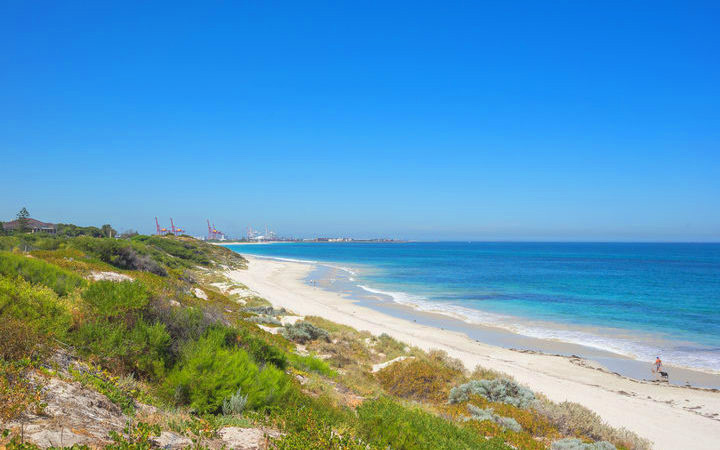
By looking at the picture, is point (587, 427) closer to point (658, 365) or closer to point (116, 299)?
point (658, 365)

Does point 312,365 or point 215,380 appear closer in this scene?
point 215,380

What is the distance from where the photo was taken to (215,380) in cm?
548

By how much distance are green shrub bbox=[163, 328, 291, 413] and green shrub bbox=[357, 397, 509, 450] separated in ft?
4.86

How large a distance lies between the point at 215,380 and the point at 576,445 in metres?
6.88

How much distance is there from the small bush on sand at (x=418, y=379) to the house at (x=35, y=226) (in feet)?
220

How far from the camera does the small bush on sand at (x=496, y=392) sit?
32.3 ft

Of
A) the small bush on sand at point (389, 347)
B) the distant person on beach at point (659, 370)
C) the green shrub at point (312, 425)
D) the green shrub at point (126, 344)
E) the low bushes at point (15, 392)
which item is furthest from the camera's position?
the distant person on beach at point (659, 370)

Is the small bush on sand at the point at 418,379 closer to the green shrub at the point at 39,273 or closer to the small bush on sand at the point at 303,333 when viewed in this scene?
the small bush on sand at the point at 303,333

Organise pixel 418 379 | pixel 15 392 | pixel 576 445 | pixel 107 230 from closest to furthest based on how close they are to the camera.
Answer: pixel 15 392, pixel 576 445, pixel 418 379, pixel 107 230

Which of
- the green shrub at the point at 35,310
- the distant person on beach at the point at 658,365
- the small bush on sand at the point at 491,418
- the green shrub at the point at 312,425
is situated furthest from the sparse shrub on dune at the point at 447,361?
the green shrub at the point at 35,310

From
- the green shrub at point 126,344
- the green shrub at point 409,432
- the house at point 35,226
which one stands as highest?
the house at point 35,226

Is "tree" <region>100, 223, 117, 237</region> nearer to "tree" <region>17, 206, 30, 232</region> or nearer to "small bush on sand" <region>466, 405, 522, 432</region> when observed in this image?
"tree" <region>17, 206, 30, 232</region>

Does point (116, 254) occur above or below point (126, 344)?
above

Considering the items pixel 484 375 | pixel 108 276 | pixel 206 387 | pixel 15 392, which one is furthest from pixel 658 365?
pixel 108 276
